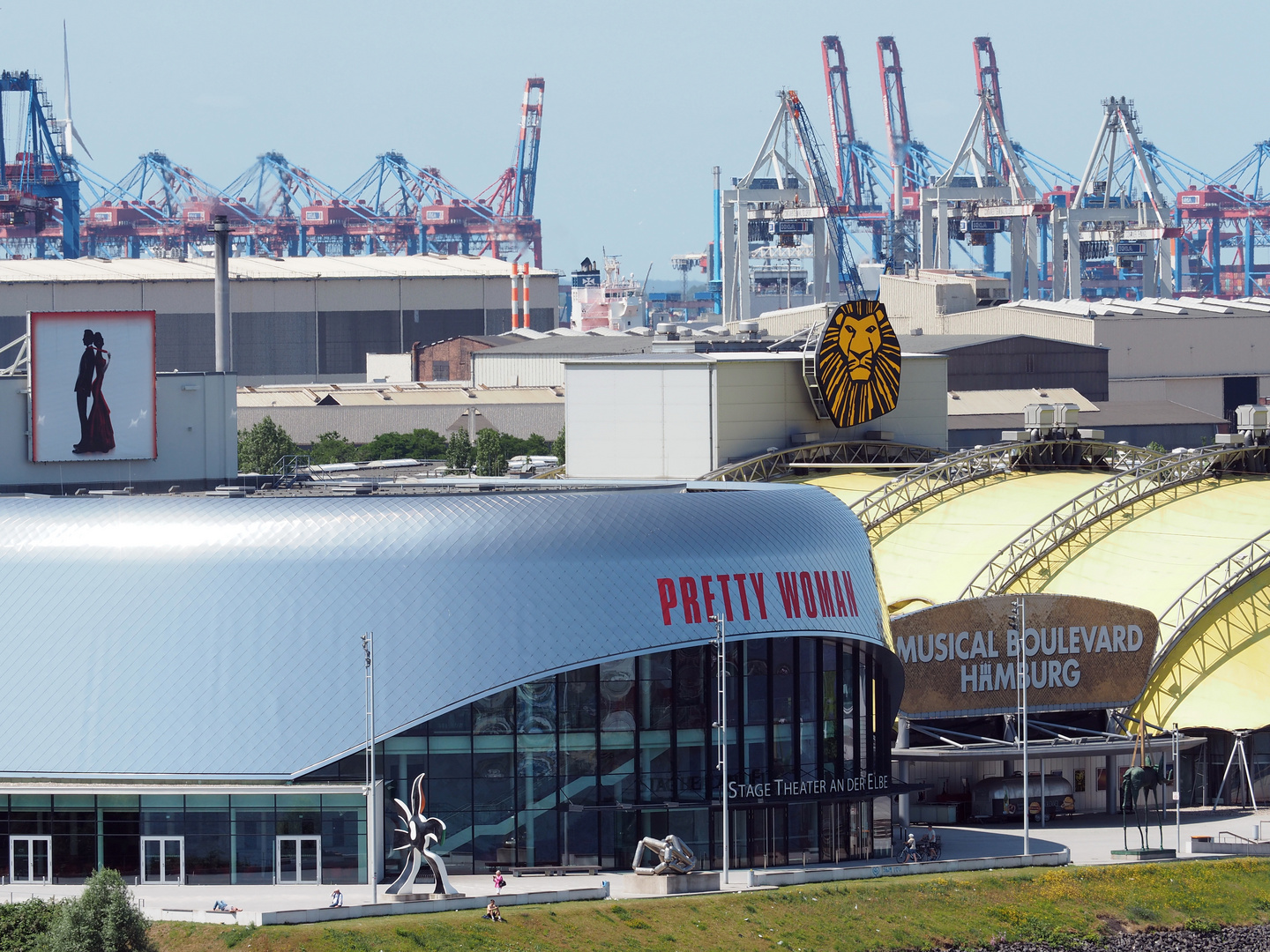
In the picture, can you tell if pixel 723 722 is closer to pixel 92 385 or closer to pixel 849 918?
pixel 849 918

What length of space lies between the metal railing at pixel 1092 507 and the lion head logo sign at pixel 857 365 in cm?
1423

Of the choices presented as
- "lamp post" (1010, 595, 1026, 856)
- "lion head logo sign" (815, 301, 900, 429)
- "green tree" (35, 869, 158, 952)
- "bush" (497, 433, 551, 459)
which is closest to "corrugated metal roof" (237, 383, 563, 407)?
"bush" (497, 433, 551, 459)

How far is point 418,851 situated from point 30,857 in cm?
1127

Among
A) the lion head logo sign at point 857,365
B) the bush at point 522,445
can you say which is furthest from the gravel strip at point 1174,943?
the bush at point 522,445

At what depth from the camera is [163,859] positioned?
202 feet

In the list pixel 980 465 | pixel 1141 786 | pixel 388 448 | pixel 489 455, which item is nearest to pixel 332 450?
pixel 388 448

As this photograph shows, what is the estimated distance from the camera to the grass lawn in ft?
183

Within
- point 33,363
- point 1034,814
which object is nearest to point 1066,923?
point 1034,814

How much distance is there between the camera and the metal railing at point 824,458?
325 ft

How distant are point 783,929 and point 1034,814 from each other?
1987 cm

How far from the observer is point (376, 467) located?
425 ft

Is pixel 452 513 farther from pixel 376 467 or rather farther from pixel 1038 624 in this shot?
pixel 376 467

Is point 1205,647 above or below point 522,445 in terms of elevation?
below

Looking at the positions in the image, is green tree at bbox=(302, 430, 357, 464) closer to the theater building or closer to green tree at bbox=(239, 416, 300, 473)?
green tree at bbox=(239, 416, 300, 473)
